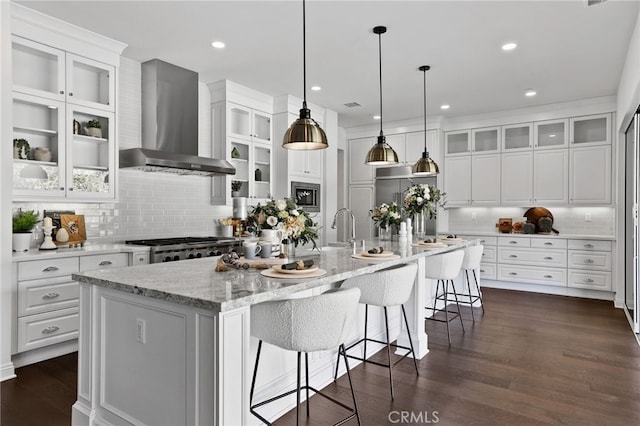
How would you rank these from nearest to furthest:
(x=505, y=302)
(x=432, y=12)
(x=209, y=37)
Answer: (x=432, y=12), (x=209, y=37), (x=505, y=302)

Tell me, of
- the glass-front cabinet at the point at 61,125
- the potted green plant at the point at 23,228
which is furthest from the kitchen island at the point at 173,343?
the glass-front cabinet at the point at 61,125

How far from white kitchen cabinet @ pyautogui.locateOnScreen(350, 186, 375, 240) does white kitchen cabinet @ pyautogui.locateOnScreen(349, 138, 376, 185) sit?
0.49 ft

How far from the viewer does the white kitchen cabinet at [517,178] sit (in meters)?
6.23

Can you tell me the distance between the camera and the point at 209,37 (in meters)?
3.74

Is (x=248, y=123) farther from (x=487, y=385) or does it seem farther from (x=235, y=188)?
(x=487, y=385)

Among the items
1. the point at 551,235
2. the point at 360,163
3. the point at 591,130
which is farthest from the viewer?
the point at 360,163

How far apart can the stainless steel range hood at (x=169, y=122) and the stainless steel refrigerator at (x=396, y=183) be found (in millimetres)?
3505

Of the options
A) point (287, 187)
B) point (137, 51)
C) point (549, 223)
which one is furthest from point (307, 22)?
point (549, 223)

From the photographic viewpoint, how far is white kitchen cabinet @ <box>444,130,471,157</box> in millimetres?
6789

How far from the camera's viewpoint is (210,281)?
6.52ft

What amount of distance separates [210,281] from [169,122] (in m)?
3.00

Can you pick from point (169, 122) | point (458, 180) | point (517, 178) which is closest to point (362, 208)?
point (458, 180)

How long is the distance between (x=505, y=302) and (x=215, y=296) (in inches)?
188

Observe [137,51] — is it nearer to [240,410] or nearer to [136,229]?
[136,229]
